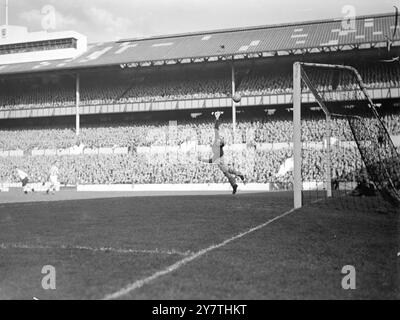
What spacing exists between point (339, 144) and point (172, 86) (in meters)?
16.1

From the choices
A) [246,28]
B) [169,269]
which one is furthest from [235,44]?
[169,269]

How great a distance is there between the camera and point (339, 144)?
30750 mm

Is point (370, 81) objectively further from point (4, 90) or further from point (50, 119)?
point (4, 90)

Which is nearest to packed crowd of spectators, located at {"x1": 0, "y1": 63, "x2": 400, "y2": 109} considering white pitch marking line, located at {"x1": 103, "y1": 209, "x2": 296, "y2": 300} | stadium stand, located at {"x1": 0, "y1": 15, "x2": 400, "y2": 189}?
stadium stand, located at {"x1": 0, "y1": 15, "x2": 400, "y2": 189}

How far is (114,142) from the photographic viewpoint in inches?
1542

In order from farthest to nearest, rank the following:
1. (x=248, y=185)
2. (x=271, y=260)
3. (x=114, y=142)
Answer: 1. (x=114, y=142)
2. (x=248, y=185)
3. (x=271, y=260)

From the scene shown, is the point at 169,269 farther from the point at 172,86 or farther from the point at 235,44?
the point at 172,86

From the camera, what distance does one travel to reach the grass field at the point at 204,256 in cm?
422

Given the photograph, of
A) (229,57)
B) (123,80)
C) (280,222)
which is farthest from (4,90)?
(280,222)

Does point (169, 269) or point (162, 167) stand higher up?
point (162, 167)

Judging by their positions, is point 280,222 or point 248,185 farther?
point 248,185

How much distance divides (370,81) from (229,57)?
10902 mm

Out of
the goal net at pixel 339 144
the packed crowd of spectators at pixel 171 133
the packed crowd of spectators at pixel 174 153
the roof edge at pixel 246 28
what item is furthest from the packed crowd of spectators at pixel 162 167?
the roof edge at pixel 246 28

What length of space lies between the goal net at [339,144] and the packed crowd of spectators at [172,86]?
161 centimetres
